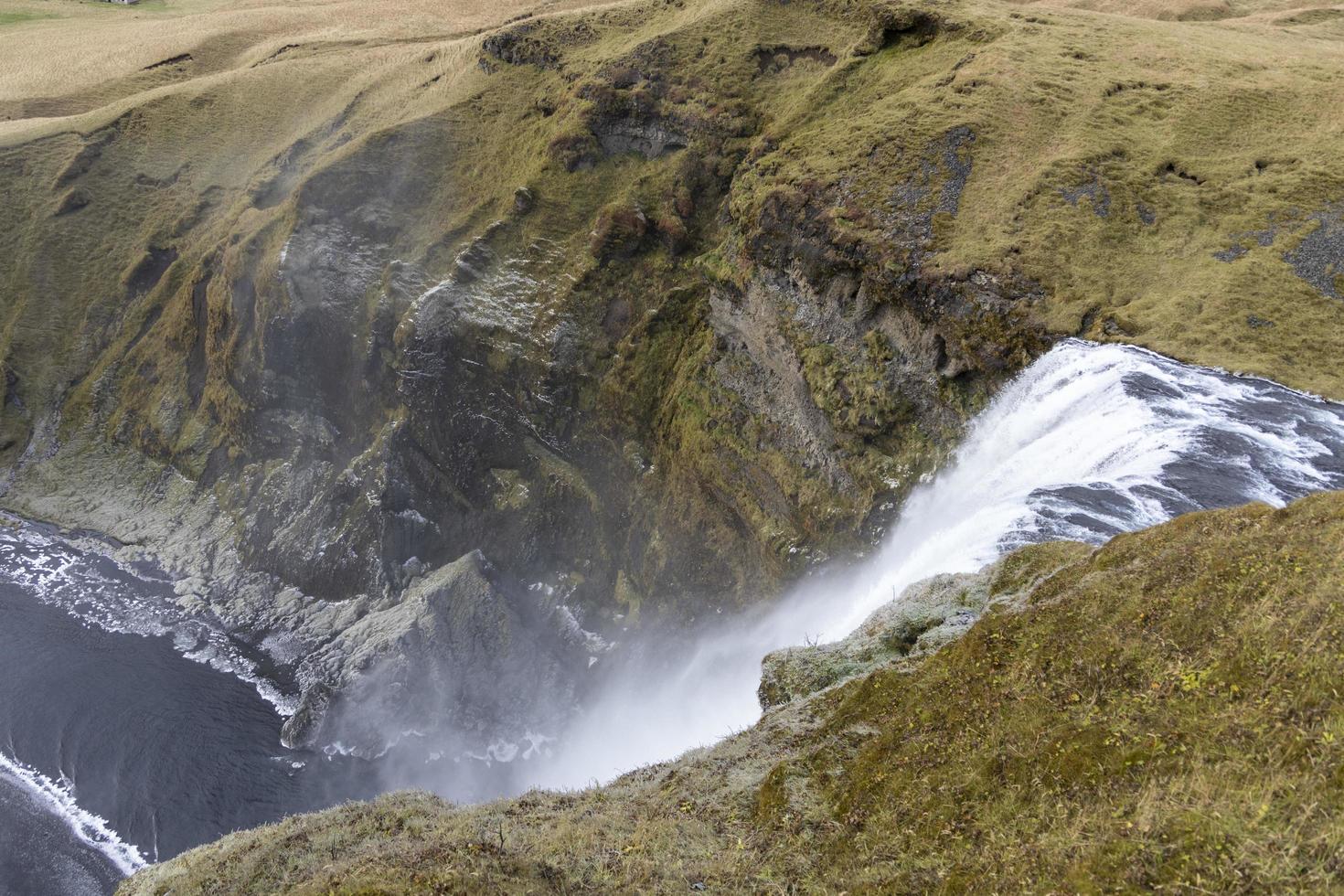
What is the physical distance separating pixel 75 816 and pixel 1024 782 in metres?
42.9

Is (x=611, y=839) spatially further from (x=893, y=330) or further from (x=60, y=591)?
(x=60, y=591)

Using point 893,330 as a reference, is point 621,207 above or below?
above

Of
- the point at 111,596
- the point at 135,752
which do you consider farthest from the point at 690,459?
the point at 111,596

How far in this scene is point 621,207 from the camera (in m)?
50.1

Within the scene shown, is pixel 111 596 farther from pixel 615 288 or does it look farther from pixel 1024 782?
pixel 1024 782

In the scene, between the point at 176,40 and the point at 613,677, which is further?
the point at 176,40

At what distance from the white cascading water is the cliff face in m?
2.04

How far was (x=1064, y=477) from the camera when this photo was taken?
2433 centimetres

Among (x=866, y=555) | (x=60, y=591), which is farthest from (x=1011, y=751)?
(x=60, y=591)

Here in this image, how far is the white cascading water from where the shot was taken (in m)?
20.8

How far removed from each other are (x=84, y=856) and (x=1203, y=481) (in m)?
44.3

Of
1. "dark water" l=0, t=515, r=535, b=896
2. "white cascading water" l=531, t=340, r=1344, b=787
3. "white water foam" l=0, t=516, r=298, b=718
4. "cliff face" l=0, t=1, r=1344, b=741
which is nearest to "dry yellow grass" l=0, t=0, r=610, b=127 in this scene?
"cliff face" l=0, t=1, r=1344, b=741

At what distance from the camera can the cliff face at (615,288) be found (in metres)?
34.9

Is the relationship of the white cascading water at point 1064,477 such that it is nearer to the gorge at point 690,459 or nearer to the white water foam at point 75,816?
the gorge at point 690,459
